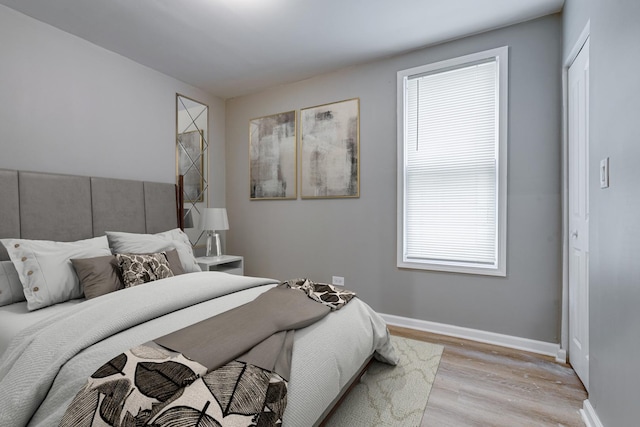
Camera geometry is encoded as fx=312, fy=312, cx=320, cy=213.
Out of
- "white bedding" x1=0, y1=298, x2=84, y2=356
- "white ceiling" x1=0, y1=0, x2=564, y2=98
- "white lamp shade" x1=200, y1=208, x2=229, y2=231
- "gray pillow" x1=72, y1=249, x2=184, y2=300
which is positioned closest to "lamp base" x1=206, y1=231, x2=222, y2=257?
"white lamp shade" x1=200, y1=208, x2=229, y2=231

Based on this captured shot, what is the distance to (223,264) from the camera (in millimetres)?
3686

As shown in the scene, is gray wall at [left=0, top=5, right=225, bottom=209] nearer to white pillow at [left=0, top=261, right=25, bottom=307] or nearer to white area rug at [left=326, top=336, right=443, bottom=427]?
white pillow at [left=0, top=261, right=25, bottom=307]

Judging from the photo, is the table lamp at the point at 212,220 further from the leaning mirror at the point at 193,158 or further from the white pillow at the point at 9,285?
the white pillow at the point at 9,285

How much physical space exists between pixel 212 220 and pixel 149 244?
909 millimetres

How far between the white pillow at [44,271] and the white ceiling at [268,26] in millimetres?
1723

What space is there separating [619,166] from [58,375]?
7.81 feet

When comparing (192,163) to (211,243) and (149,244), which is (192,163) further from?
(149,244)

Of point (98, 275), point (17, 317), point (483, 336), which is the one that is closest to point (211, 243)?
point (98, 275)

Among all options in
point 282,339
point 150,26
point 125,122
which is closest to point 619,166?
point 282,339

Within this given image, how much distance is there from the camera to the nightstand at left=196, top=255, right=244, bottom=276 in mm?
3291

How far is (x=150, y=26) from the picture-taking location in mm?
2514

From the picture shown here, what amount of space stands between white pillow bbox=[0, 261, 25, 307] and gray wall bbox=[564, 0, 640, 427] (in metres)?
3.17

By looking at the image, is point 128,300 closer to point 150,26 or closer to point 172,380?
point 172,380

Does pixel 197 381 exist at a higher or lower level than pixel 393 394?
higher
